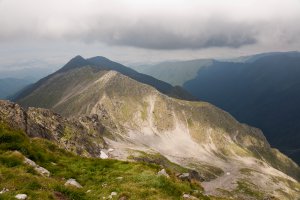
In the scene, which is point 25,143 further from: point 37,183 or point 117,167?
point 37,183

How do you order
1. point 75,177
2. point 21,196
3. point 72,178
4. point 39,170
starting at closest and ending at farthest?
1. point 21,196
2. point 39,170
3. point 72,178
4. point 75,177

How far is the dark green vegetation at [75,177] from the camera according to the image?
24.7 metres

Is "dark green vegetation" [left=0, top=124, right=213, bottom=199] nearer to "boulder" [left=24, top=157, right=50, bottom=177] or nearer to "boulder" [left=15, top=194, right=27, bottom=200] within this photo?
"boulder" [left=15, top=194, right=27, bottom=200]

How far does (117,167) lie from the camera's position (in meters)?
36.5

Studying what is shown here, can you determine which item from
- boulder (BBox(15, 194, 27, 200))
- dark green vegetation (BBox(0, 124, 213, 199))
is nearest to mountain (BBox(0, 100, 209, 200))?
dark green vegetation (BBox(0, 124, 213, 199))

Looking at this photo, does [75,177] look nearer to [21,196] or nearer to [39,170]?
[39,170]

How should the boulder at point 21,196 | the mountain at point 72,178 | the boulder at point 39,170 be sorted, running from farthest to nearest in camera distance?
the boulder at point 39,170 < the mountain at point 72,178 < the boulder at point 21,196

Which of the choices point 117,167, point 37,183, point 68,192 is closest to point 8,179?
point 37,183

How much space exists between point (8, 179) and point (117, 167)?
1263cm

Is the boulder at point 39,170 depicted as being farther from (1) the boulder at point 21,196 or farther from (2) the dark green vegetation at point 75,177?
(1) the boulder at point 21,196

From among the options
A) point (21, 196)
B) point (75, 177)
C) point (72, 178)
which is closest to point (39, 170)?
point (72, 178)

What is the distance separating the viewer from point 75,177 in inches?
1289

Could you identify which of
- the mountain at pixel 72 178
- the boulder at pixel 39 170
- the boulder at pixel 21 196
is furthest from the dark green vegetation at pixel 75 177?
the boulder at pixel 39 170

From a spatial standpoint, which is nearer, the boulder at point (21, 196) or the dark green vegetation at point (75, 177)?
the boulder at point (21, 196)
